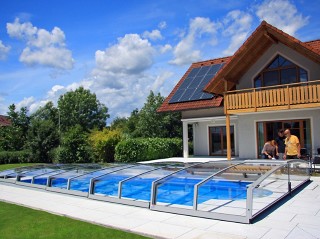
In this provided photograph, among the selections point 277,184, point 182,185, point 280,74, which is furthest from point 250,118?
point 182,185

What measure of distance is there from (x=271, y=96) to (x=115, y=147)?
37.6ft

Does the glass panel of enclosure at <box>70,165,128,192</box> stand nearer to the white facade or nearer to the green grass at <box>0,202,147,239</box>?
the green grass at <box>0,202,147,239</box>

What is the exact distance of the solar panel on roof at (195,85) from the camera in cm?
2323

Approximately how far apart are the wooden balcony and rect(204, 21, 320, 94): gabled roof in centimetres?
116

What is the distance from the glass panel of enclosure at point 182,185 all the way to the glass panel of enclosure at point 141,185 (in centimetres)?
41

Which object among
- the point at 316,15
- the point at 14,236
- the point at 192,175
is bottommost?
the point at 14,236

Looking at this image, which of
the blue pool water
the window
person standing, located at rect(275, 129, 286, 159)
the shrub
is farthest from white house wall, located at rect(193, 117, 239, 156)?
the blue pool water

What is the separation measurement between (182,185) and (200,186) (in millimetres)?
1922

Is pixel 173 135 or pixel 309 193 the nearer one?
pixel 309 193

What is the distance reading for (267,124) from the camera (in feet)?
65.7

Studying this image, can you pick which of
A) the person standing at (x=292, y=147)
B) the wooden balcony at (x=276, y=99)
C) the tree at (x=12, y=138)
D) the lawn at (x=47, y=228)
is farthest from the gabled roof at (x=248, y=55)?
the tree at (x=12, y=138)

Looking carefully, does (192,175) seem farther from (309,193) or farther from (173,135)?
(173,135)

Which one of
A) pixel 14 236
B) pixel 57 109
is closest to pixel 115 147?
pixel 14 236

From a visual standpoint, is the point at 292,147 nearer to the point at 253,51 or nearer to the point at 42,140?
the point at 253,51
